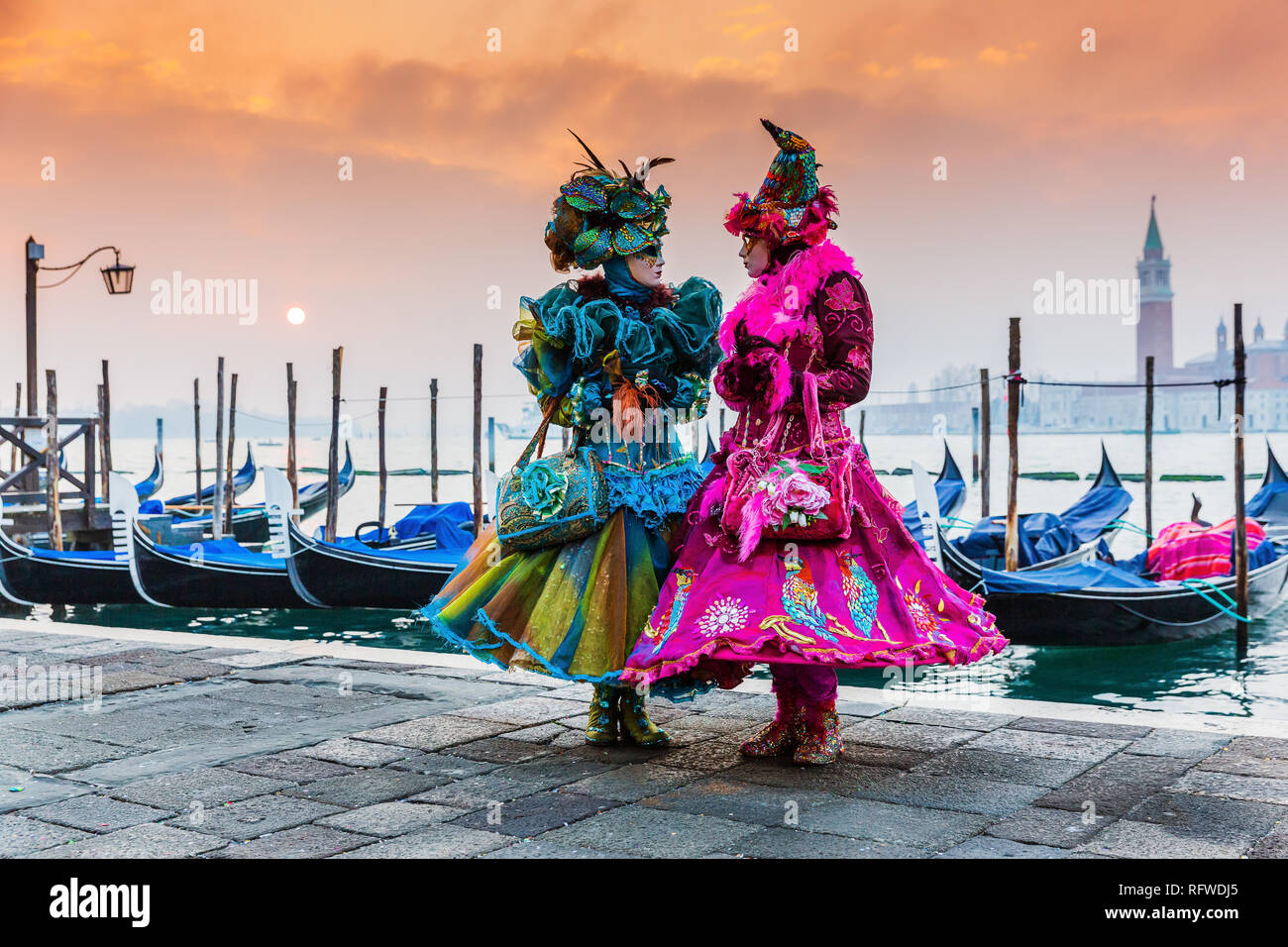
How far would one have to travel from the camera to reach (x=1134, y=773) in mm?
2887

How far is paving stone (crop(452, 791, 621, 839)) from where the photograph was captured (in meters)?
2.50

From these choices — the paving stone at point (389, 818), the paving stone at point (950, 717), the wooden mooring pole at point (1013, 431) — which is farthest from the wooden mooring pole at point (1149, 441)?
the paving stone at point (389, 818)

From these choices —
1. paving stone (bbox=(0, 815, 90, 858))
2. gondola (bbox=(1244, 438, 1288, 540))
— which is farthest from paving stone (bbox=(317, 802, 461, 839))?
gondola (bbox=(1244, 438, 1288, 540))

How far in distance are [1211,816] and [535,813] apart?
144 cm

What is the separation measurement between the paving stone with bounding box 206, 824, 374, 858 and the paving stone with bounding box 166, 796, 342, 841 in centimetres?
4

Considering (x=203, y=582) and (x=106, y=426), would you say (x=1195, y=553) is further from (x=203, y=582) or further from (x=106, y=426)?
(x=106, y=426)

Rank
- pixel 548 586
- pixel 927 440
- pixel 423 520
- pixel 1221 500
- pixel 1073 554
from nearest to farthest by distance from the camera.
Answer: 1. pixel 548 586
2. pixel 1073 554
3. pixel 423 520
4. pixel 1221 500
5. pixel 927 440

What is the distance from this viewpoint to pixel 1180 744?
10.4 ft

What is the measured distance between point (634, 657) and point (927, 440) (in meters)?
76.0

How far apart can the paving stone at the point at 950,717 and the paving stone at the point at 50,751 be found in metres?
2.20

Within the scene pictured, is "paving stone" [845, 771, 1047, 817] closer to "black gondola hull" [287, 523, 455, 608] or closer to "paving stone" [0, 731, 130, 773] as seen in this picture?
"paving stone" [0, 731, 130, 773]

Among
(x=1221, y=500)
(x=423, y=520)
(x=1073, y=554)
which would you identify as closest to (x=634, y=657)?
(x=1073, y=554)
